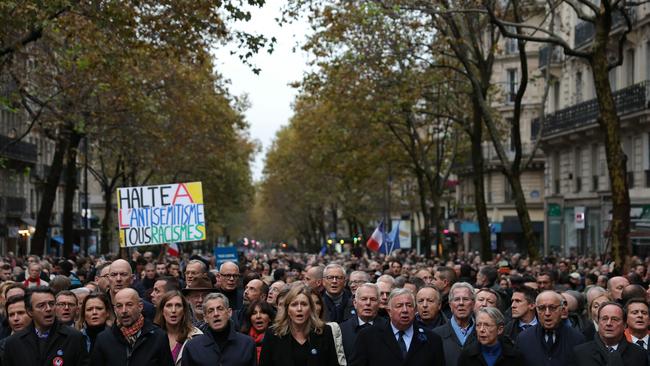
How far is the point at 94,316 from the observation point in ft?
37.4

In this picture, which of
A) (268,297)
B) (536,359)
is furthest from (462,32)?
(536,359)

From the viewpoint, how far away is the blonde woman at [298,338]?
10469 mm

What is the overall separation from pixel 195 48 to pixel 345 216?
57.1m

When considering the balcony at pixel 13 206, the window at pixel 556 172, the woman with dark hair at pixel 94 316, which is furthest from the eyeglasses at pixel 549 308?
the balcony at pixel 13 206

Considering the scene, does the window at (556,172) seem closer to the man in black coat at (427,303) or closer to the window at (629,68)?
the window at (629,68)

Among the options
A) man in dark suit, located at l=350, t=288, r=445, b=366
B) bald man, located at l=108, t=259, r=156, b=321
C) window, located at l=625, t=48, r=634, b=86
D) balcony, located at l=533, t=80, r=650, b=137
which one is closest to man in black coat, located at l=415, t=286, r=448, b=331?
man in dark suit, located at l=350, t=288, r=445, b=366

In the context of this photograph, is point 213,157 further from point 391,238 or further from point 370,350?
point 370,350

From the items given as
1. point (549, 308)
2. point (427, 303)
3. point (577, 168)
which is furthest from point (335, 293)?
point (577, 168)

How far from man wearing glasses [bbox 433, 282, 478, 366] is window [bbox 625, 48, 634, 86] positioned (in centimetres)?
3437

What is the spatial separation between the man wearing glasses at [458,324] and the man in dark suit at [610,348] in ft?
3.50

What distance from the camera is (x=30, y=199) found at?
73062 mm

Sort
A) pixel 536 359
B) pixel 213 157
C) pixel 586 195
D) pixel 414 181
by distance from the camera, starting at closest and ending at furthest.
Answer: pixel 536 359
pixel 586 195
pixel 213 157
pixel 414 181

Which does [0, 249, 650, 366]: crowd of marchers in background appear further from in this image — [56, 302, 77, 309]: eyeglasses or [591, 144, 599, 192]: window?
[591, 144, 599, 192]: window

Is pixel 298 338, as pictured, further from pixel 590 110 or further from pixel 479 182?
pixel 590 110
